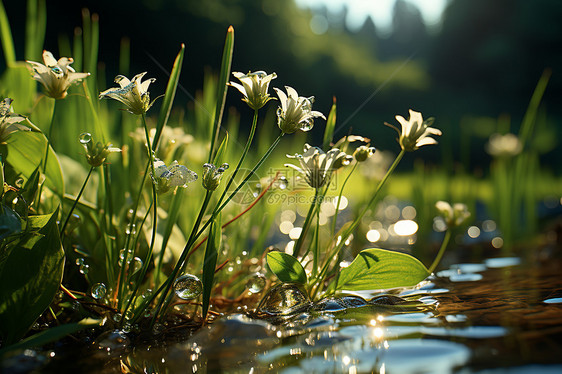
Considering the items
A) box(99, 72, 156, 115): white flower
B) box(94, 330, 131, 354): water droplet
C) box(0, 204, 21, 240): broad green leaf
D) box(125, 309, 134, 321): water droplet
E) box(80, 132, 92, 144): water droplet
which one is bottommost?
box(94, 330, 131, 354): water droplet

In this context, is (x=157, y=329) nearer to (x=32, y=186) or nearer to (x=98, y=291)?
(x=98, y=291)

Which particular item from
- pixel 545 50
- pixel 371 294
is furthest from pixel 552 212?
pixel 545 50

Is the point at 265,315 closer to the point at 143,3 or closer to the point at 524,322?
the point at 524,322

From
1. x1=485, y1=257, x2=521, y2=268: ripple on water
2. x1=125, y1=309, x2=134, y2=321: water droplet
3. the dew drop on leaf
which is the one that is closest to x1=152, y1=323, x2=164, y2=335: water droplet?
x1=125, y1=309, x2=134, y2=321: water droplet

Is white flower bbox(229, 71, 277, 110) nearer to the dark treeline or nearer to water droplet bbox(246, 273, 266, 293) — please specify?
water droplet bbox(246, 273, 266, 293)

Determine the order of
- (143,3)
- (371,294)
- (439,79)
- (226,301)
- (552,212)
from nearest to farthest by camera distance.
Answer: (226,301) < (371,294) < (552,212) < (143,3) < (439,79)

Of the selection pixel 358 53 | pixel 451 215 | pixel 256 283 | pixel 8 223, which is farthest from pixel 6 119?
pixel 358 53

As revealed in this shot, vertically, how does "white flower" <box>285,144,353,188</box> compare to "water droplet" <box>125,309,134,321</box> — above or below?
above
